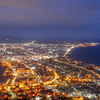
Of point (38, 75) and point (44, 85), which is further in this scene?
point (38, 75)

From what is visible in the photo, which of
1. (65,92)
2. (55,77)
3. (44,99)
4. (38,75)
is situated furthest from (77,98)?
(38,75)

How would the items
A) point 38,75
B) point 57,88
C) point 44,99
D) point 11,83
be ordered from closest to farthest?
point 44,99, point 57,88, point 11,83, point 38,75

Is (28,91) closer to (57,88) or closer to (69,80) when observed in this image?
(57,88)

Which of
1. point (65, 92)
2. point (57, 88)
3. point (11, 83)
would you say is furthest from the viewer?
point (11, 83)

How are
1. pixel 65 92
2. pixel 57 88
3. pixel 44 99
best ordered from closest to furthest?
pixel 44 99 < pixel 65 92 < pixel 57 88


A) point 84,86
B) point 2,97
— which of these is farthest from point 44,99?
point 84,86

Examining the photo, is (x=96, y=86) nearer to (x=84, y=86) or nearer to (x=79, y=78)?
(x=84, y=86)

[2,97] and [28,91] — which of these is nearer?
[2,97]

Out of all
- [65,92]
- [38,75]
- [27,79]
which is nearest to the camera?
[65,92]
